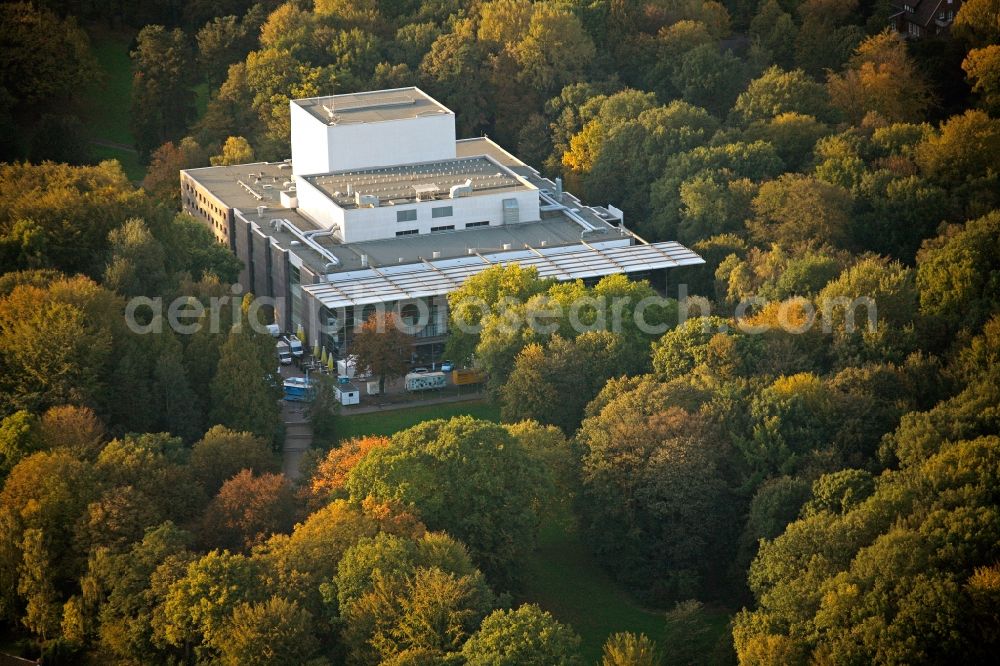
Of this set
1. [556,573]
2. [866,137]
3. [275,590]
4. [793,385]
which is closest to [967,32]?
[866,137]

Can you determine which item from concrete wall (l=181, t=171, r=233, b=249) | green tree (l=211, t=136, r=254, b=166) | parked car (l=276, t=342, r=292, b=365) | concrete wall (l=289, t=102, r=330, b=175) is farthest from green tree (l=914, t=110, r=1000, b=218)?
green tree (l=211, t=136, r=254, b=166)

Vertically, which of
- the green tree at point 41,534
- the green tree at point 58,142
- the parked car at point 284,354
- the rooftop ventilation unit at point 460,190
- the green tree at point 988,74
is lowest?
the green tree at point 41,534

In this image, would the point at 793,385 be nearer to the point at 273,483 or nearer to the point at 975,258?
the point at 975,258

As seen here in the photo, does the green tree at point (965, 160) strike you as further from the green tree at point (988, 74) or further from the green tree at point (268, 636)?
the green tree at point (268, 636)

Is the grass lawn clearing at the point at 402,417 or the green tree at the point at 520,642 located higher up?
the grass lawn clearing at the point at 402,417

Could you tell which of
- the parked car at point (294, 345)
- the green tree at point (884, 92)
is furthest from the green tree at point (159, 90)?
the green tree at point (884, 92)

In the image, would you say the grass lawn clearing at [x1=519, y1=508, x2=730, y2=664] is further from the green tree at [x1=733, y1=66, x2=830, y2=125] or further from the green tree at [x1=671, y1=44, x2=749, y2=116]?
the green tree at [x1=671, y1=44, x2=749, y2=116]
